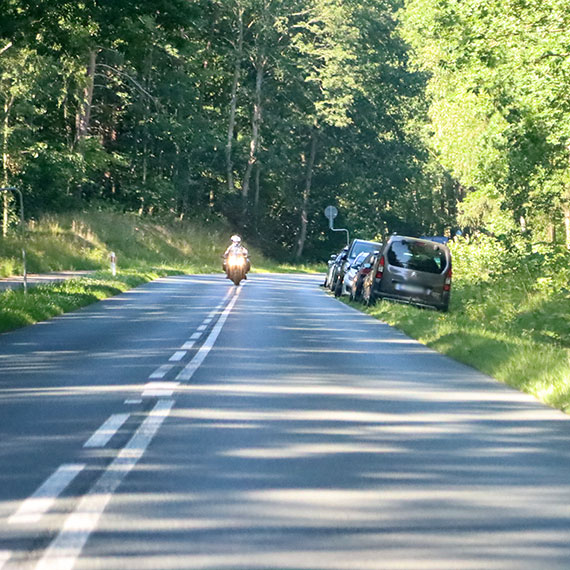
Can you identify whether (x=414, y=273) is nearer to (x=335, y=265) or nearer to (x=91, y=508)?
(x=335, y=265)

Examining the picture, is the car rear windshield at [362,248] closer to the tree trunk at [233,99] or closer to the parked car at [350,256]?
the parked car at [350,256]

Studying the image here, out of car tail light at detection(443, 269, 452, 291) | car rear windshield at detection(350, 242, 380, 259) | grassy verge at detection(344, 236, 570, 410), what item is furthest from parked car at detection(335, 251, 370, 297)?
car tail light at detection(443, 269, 452, 291)

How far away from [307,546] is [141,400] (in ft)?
18.4

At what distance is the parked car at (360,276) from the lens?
30.9 m

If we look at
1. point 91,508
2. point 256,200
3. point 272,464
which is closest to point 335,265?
point 272,464

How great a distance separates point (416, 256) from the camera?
27.9 m

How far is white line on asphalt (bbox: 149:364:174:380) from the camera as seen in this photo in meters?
13.3

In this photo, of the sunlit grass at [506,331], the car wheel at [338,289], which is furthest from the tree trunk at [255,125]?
the sunlit grass at [506,331]

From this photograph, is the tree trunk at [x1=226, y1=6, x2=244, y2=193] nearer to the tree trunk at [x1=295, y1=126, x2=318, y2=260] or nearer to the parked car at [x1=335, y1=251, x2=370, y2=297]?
the tree trunk at [x1=295, y1=126, x2=318, y2=260]

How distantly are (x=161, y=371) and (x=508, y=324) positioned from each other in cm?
1070

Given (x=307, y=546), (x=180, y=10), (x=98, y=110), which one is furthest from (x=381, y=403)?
(x=98, y=110)

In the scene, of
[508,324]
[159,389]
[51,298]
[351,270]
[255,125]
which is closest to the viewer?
[159,389]

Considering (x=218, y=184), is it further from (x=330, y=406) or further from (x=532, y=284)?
(x=330, y=406)

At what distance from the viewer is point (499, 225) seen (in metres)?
44.7
